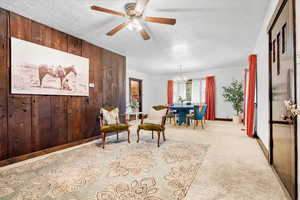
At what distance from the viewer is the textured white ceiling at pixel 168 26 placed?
2.33m

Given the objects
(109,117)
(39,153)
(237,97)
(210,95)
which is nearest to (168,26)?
(109,117)

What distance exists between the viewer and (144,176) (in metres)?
2.03

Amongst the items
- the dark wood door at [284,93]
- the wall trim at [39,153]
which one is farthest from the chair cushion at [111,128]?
the dark wood door at [284,93]

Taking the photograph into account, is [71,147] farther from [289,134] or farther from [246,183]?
[289,134]

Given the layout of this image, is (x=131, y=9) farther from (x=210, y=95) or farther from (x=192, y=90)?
(x=192, y=90)

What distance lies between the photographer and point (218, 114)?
7.36 metres

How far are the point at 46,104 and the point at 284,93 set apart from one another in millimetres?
3773

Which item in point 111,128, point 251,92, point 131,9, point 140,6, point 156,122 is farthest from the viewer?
point 251,92

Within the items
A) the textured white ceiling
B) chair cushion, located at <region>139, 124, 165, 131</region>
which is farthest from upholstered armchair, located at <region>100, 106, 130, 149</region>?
the textured white ceiling

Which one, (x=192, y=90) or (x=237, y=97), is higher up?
(x=192, y=90)

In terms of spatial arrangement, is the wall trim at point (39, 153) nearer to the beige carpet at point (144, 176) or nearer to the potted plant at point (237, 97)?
the beige carpet at point (144, 176)

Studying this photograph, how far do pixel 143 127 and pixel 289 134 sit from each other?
2.61 meters

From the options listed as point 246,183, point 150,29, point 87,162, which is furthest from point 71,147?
point 246,183

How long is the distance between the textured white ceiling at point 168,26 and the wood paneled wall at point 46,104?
8.7 inches
